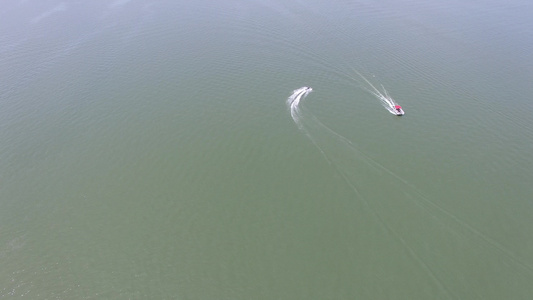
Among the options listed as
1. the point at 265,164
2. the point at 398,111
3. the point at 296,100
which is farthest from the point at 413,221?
the point at 296,100

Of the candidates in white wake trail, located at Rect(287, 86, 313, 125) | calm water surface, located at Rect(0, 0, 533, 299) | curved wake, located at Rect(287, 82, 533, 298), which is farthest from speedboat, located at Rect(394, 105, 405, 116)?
white wake trail, located at Rect(287, 86, 313, 125)

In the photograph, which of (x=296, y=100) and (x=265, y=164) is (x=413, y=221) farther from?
(x=296, y=100)

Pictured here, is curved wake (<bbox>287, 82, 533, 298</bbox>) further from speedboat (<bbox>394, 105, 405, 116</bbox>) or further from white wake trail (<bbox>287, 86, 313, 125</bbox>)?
speedboat (<bbox>394, 105, 405, 116</bbox>)

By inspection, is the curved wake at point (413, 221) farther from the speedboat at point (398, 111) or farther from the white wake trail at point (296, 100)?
the speedboat at point (398, 111)

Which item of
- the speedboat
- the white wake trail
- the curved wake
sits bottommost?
the curved wake

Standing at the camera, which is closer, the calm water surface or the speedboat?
the calm water surface

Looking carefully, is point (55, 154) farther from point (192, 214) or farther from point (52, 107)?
point (192, 214)

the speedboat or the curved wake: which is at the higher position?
the speedboat

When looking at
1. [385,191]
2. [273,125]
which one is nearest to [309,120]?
[273,125]

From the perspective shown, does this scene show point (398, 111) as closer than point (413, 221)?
No
